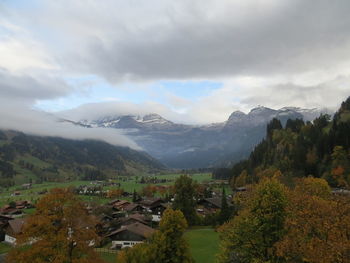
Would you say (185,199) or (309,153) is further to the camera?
(309,153)

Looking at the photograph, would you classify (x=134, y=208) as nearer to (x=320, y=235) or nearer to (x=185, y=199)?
(x=185, y=199)

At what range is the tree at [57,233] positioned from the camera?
24.2 metres

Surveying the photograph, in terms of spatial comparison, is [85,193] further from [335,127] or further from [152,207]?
[335,127]

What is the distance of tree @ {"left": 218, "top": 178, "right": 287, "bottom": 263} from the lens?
28330 millimetres

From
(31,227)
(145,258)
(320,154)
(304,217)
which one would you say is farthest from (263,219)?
(320,154)

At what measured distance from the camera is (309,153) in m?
111

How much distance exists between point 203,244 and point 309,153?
65173mm

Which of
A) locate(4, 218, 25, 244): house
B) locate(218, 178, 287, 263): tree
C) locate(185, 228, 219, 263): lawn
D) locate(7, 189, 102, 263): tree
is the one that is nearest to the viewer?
locate(7, 189, 102, 263): tree

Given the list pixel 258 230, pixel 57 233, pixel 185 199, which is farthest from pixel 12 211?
pixel 258 230

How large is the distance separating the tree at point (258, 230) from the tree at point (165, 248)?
11.4 metres

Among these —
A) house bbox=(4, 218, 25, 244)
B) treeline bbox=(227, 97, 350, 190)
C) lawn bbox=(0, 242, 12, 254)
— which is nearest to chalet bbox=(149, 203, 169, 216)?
treeline bbox=(227, 97, 350, 190)

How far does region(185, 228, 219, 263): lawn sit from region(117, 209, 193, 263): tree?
1363 centimetres

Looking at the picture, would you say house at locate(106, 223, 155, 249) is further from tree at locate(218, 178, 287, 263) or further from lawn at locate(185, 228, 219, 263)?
tree at locate(218, 178, 287, 263)

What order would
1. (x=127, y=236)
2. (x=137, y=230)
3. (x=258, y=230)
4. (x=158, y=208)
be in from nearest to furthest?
(x=258, y=230), (x=127, y=236), (x=137, y=230), (x=158, y=208)
